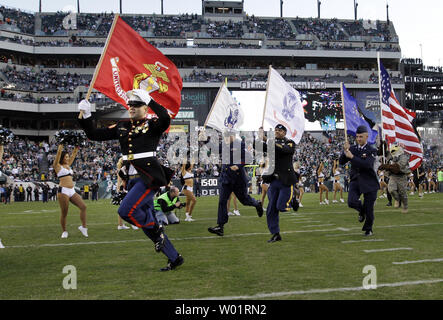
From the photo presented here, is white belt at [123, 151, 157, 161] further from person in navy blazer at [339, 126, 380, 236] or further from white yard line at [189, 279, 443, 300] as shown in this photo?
person in navy blazer at [339, 126, 380, 236]

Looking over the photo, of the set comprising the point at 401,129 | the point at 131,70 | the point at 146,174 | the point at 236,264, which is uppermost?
the point at 131,70

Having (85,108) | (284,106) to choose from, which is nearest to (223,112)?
(284,106)

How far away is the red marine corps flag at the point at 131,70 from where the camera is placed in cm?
918

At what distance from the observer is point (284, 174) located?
8586mm

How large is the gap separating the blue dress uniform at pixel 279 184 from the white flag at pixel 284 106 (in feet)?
12.9

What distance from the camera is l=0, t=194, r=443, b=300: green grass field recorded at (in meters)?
4.79

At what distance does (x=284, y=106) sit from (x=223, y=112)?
142 inches

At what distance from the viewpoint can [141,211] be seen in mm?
5902

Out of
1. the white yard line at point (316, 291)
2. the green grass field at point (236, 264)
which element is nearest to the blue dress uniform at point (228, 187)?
the green grass field at point (236, 264)

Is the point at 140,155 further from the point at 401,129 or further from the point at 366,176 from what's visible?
the point at 401,129

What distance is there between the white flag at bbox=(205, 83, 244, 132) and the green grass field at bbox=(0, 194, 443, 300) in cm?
536


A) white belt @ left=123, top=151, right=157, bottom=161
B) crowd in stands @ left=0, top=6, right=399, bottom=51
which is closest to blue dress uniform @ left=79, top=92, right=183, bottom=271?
white belt @ left=123, top=151, right=157, bottom=161

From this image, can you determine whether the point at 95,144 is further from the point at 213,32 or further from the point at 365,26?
the point at 365,26
